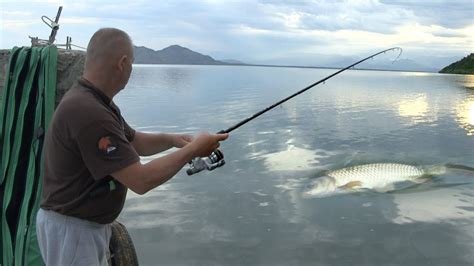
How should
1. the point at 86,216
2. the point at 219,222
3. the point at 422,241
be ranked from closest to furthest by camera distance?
the point at 86,216 → the point at 422,241 → the point at 219,222

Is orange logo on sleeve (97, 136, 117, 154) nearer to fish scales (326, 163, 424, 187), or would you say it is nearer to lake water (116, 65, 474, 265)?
lake water (116, 65, 474, 265)

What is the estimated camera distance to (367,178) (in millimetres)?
11102

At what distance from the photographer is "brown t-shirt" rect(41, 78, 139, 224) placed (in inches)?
103

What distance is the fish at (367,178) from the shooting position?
1044 centimetres

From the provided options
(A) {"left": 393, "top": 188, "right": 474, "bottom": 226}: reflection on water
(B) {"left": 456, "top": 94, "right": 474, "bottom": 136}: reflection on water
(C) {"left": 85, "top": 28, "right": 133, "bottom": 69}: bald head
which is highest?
(C) {"left": 85, "top": 28, "right": 133, "bottom": 69}: bald head

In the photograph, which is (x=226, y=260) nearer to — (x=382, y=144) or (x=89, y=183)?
(x=89, y=183)

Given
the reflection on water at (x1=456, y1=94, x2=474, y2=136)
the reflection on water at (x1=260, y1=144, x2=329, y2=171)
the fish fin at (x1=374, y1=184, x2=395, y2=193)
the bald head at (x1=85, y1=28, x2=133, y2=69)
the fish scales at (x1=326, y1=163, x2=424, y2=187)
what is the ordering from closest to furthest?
the bald head at (x1=85, y1=28, x2=133, y2=69) < the fish fin at (x1=374, y1=184, x2=395, y2=193) < the fish scales at (x1=326, y1=163, x2=424, y2=187) < the reflection on water at (x1=260, y1=144, x2=329, y2=171) < the reflection on water at (x1=456, y1=94, x2=474, y2=136)

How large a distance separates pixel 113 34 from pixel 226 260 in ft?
15.1

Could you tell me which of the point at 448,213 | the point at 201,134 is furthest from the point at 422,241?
the point at 201,134

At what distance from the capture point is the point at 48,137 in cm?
290

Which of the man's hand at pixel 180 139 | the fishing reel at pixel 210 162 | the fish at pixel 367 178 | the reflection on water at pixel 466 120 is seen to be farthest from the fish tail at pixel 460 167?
the fishing reel at pixel 210 162

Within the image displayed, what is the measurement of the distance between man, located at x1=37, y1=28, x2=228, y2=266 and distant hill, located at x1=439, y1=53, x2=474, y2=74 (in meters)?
158

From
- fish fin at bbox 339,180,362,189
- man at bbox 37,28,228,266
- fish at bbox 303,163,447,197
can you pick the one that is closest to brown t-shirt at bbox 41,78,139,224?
man at bbox 37,28,228,266

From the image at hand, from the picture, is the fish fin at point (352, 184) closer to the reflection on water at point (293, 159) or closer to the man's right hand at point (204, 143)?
the reflection on water at point (293, 159)
